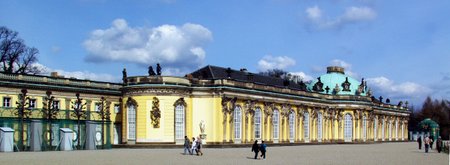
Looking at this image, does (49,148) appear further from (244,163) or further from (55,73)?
(244,163)

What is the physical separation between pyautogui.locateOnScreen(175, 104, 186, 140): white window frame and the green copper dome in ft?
107

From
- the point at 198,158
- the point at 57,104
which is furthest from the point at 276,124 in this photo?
the point at 198,158

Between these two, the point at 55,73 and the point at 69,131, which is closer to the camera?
the point at 69,131

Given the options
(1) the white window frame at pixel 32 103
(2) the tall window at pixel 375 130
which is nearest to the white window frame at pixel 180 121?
(1) the white window frame at pixel 32 103

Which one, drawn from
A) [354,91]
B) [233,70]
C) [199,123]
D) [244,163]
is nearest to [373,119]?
[354,91]

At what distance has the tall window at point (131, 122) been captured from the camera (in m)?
66.5

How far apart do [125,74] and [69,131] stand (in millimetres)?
15976

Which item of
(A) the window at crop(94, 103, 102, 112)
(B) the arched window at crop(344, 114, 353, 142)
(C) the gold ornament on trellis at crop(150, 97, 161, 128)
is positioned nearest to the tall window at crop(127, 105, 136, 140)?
(C) the gold ornament on trellis at crop(150, 97, 161, 128)

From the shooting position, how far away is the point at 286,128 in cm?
8125

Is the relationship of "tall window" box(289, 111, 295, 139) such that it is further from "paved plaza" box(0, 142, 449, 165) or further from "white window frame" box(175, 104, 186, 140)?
"paved plaza" box(0, 142, 449, 165)

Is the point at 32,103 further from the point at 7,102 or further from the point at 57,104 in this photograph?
the point at 57,104

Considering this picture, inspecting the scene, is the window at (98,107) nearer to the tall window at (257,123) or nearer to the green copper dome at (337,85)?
the tall window at (257,123)

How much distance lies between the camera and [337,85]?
97.7 metres

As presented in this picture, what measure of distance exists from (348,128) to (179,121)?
37315 millimetres
